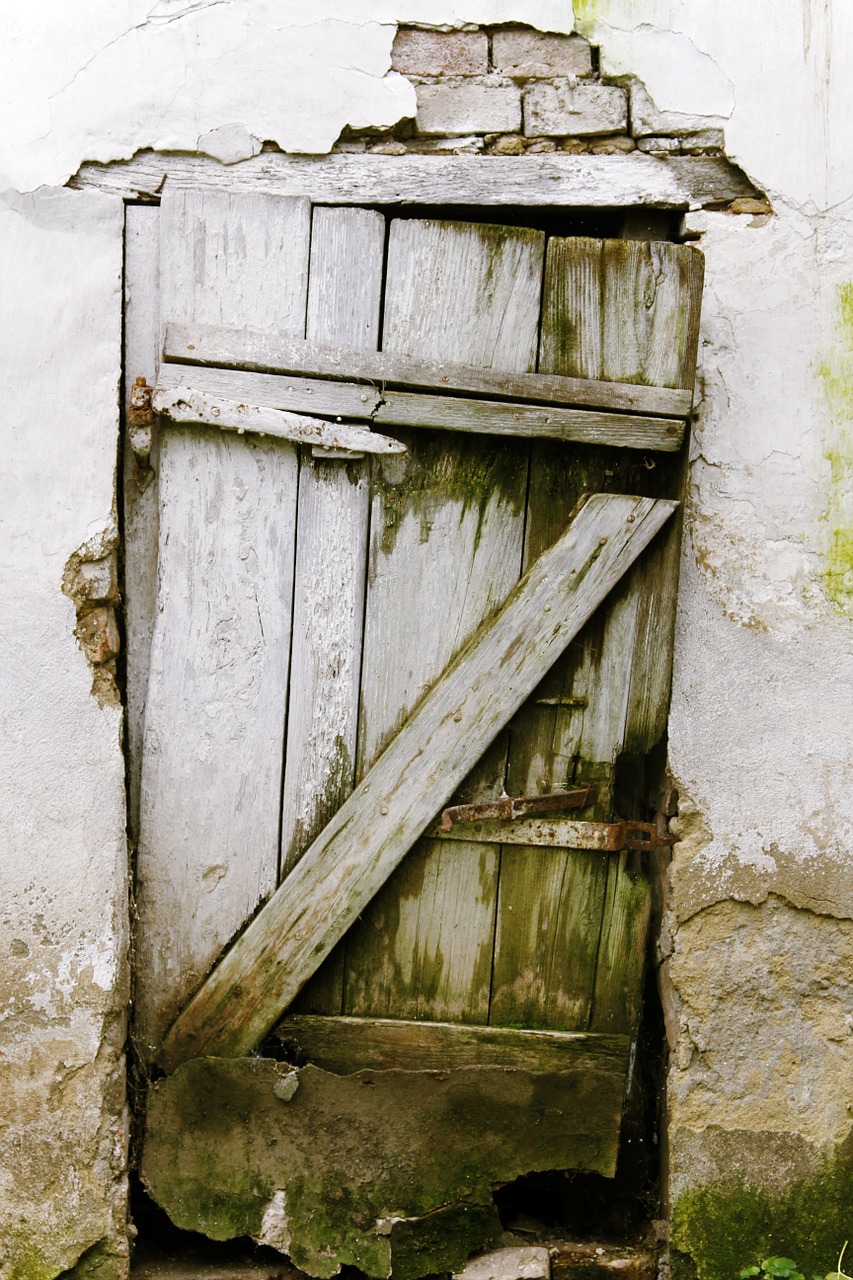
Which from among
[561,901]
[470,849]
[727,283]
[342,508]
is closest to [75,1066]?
[470,849]

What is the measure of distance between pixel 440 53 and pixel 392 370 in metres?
0.71

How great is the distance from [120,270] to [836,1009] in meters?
2.21

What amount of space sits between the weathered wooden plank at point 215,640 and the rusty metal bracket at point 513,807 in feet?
1.29

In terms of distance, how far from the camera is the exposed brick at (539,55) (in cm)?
215

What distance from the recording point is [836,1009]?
2.20 m

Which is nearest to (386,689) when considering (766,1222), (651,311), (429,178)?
(651,311)

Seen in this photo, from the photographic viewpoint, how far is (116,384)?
209 cm

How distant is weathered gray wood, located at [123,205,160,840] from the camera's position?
2.11 metres

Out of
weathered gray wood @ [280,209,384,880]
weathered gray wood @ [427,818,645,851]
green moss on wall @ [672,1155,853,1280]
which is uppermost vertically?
weathered gray wood @ [280,209,384,880]

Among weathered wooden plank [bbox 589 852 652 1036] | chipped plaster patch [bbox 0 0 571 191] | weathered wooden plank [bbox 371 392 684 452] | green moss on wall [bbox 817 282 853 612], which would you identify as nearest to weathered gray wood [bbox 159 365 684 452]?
weathered wooden plank [bbox 371 392 684 452]

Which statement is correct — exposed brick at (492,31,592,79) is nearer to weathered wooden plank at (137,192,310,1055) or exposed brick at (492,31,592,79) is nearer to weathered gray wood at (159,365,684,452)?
weathered wooden plank at (137,192,310,1055)

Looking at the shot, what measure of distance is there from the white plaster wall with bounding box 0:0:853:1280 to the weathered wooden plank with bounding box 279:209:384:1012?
0.27 meters

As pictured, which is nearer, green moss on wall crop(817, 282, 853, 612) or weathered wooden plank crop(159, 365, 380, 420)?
weathered wooden plank crop(159, 365, 380, 420)

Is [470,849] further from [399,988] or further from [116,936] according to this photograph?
[116,936]
